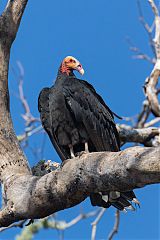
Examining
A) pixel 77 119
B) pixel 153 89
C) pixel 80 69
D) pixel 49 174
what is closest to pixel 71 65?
pixel 80 69

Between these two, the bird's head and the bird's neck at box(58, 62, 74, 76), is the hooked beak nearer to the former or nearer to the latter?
the bird's head

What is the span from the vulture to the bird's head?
29.1 inches

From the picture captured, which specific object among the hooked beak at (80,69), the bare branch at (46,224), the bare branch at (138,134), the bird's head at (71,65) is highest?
the bird's head at (71,65)

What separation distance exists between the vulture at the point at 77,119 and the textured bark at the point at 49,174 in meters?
0.61

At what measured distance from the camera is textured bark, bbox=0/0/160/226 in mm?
3092

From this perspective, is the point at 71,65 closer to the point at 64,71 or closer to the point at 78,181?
the point at 64,71

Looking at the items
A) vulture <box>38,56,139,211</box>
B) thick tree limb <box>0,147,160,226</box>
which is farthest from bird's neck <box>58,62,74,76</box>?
thick tree limb <box>0,147,160,226</box>

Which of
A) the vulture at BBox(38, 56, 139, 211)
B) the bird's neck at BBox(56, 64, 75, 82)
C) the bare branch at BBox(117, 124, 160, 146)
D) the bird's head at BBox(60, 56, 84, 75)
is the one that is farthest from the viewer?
the bird's head at BBox(60, 56, 84, 75)

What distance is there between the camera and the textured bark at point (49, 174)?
3.09 metres

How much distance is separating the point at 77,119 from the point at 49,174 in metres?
1.27

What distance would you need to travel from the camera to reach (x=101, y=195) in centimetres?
434

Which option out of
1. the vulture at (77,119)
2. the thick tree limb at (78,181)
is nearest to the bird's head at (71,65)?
the vulture at (77,119)

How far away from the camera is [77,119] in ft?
16.5

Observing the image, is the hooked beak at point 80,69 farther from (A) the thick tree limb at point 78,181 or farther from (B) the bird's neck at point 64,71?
(A) the thick tree limb at point 78,181
